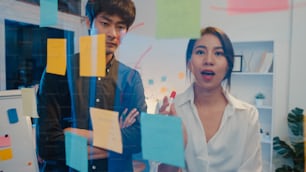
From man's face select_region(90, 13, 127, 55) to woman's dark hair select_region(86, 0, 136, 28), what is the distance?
14 millimetres

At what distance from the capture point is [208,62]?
0.72 metres

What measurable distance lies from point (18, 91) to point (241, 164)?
0.98 m

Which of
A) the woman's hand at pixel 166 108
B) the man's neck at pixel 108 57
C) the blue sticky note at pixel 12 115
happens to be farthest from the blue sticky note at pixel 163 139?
the blue sticky note at pixel 12 115

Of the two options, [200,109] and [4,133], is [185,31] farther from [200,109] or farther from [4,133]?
[4,133]

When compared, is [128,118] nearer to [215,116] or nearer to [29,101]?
[215,116]

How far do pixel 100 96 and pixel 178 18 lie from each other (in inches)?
15.5

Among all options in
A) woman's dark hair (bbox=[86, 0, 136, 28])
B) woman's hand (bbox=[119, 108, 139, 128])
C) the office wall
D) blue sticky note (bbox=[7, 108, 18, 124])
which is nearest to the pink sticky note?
the office wall

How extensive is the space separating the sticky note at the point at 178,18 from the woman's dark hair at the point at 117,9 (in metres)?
0.11

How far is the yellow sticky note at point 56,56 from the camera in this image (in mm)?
981

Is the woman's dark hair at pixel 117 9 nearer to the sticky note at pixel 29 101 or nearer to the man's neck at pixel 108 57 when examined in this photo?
the man's neck at pixel 108 57

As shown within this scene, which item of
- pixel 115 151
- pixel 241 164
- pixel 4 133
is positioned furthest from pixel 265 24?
pixel 4 133

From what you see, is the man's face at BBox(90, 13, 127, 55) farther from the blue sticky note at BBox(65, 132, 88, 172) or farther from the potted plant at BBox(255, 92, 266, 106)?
the potted plant at BBox(255, 92, 266, 106)

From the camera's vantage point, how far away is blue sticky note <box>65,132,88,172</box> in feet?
3.14

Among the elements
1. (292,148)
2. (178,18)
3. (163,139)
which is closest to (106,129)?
(163,139)
